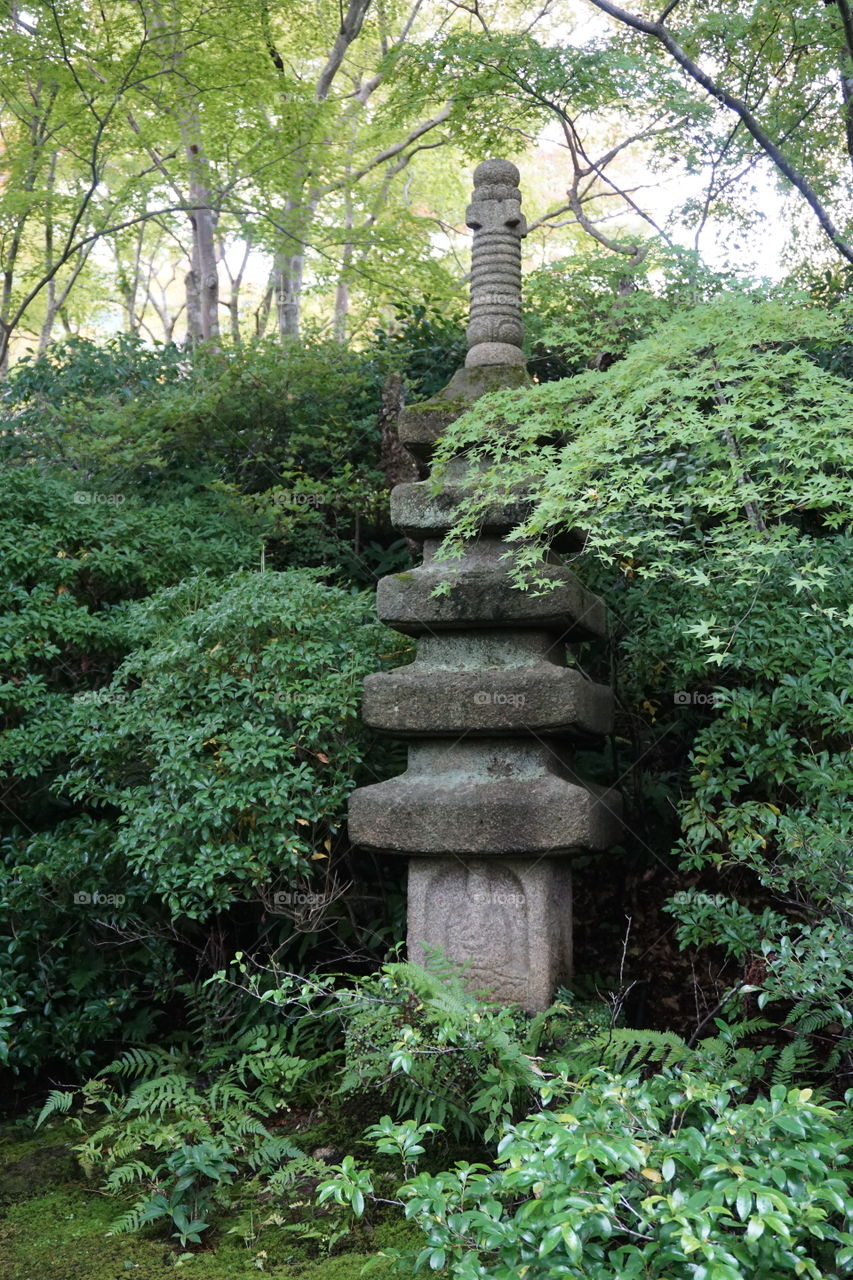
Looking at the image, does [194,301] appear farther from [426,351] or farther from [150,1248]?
[150,1248]

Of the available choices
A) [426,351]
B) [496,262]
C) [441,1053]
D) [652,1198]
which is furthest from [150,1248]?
[426,351]

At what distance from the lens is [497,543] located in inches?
201

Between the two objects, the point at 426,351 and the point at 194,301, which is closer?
the point at 426,351

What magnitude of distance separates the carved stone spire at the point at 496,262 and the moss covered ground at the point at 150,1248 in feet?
12.6

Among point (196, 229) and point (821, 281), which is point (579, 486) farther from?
point (196, 229)

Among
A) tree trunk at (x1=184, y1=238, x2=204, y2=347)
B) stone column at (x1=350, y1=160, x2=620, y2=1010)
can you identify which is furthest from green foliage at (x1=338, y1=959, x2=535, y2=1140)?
tree trunk at (x1=184, y1=238, x2=204, y2=347)

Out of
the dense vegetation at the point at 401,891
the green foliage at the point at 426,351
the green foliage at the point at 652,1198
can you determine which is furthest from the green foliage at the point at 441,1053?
the green foliage at the point at 426,351

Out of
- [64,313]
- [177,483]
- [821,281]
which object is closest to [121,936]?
[177,483]

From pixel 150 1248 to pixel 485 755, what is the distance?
232cm

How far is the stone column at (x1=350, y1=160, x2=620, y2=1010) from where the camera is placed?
4.75m

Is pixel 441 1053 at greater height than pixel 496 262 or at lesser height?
lesser

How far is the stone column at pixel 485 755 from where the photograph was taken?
15.6 ft

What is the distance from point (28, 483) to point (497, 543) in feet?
11.5

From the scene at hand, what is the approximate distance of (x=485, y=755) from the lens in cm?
497
